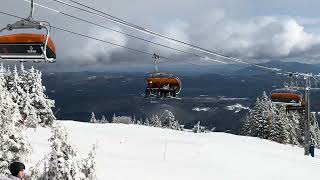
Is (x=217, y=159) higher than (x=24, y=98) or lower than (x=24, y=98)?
lower

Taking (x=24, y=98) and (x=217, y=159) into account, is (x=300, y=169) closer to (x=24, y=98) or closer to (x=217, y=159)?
(x=217, y=159)

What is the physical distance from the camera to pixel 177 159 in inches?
1390

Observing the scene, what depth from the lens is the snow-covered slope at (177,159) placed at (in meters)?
28.9

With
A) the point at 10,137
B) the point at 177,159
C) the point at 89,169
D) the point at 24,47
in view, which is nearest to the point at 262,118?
the point at 177,159

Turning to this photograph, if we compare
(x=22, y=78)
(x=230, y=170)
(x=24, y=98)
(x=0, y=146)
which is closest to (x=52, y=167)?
(x=0, y=146)

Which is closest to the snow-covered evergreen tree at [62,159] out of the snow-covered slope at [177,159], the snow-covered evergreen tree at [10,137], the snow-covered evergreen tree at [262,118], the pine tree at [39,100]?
the snow-covered evergreen tree at [10,137]

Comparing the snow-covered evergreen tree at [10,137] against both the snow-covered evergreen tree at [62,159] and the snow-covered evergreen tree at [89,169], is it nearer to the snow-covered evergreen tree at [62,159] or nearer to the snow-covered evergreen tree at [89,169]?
the snow-covered evergreen tree at [62,159]

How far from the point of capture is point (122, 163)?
1200 inches

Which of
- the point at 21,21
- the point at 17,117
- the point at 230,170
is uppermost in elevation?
the point at 21,21

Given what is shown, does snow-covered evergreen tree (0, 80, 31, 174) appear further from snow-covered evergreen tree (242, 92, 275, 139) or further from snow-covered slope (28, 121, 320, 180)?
snow-covered evergreen tree (242, 92, 275, 139)

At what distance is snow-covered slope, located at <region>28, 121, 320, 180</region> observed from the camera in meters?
28.9

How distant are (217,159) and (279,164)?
14.4 ft

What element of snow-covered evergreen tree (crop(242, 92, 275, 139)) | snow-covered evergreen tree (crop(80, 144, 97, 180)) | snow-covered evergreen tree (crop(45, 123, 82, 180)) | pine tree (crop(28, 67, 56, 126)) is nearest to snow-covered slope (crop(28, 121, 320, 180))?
pine tree (crop(28, 67, 56, 126))

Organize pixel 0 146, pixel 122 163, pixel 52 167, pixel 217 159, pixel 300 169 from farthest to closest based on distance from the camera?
pixel 217 159 → pixel 300 169 → pixel 122 163 → pixel 0 146 → pixel 52 167
